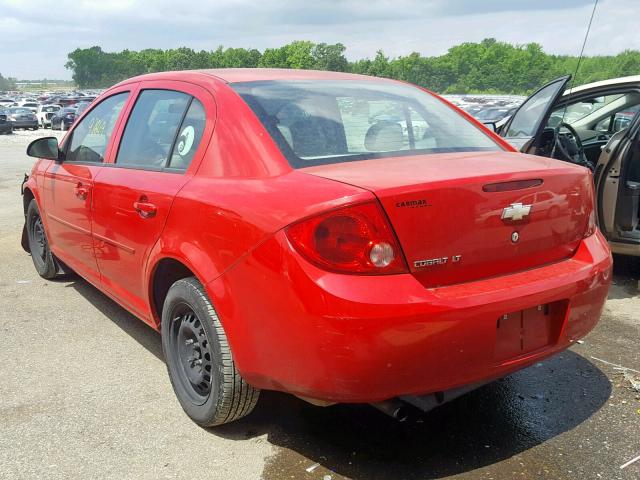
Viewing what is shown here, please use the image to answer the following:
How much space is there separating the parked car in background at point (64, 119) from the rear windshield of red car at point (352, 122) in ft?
102

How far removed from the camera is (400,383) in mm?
2154

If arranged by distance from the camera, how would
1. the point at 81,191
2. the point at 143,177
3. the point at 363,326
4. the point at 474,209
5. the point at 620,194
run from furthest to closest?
the point at 620,194, the point at 81,191, the point at 143,177, the point at 474,209, the point at 363,326

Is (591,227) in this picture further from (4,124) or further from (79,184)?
(4,124)

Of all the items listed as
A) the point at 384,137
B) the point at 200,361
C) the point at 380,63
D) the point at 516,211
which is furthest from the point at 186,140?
the point at 380,63

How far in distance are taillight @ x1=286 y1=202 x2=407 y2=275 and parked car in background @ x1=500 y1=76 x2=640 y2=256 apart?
3.39 m

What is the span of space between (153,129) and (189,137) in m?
0.46

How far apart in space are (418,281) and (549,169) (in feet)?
2.69

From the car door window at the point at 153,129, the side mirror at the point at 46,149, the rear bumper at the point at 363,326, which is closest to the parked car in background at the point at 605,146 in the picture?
the rear bumper at the point at 363,326

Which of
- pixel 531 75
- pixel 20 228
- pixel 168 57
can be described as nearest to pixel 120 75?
pixel 168 57

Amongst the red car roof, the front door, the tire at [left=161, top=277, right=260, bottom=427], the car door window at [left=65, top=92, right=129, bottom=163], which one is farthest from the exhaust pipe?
the car door window at [left=65, top=92, right=129, bottom=163]

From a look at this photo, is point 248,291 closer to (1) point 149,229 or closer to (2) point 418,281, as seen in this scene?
(2) point 418,281

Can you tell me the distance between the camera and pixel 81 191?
Result: 3.79 m

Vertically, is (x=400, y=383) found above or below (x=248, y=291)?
below

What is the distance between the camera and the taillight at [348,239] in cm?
213
